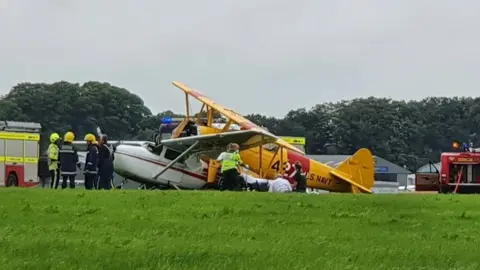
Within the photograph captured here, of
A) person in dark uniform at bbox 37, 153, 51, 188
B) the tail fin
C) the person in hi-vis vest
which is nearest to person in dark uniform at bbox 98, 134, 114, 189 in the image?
the person in hi-vis vest

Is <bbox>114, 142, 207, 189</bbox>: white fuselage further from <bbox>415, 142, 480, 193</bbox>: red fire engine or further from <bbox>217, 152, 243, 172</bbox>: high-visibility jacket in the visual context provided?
<bbox>415, 142, 480, 193</bbox>: red fire engine

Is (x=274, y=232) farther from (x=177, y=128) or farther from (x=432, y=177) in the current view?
(x=432, y=177)

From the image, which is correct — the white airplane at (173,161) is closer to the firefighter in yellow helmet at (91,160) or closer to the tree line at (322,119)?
the firefighter in yellow helmet at (91,160)

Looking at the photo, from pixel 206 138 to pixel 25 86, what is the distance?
9644 centimetres

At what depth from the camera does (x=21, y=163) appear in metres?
40.8

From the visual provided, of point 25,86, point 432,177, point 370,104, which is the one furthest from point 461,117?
point 432,177

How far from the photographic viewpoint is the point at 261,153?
96.0ft

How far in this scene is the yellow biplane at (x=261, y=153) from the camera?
28.4 metres

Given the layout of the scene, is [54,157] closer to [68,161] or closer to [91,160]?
[68,161]

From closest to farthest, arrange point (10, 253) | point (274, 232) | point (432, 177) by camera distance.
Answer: point (10, 253) → point (274, 232) → point (432, 177)

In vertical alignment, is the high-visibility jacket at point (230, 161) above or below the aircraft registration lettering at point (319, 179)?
above

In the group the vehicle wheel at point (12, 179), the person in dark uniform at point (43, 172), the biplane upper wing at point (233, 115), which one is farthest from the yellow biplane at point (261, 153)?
the vehicle wheel at point (12, 179)

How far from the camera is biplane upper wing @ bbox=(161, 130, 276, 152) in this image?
1070 inches

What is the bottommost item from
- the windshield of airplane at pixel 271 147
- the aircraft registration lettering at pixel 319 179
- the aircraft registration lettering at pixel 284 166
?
the aircraft registration lettering at pixel 319 179
